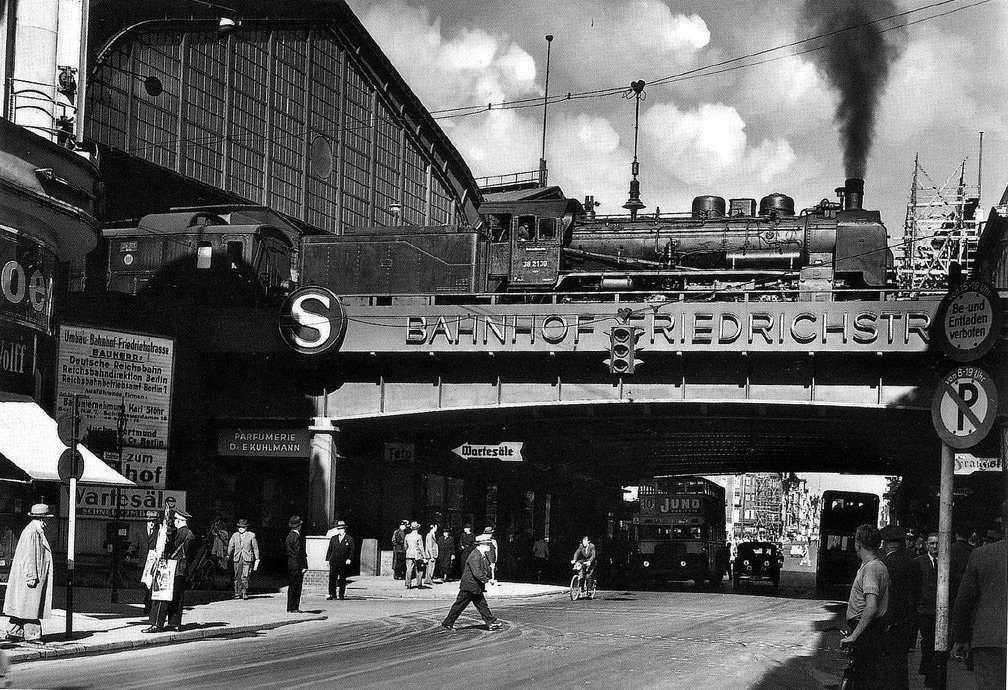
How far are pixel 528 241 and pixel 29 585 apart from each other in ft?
82.4

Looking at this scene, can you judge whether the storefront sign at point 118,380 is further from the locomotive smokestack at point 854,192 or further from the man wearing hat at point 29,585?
the locomotive smokestack at point 854,192

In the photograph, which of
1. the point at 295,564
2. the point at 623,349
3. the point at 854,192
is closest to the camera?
the point at 295,564

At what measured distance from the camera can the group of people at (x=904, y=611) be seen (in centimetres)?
862

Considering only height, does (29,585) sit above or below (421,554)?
above

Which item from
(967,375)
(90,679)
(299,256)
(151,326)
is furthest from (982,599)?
(299,256)

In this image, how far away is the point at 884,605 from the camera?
10.3m

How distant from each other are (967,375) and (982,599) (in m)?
3.30

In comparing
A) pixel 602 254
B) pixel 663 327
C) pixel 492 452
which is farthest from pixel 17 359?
pixel 602 254

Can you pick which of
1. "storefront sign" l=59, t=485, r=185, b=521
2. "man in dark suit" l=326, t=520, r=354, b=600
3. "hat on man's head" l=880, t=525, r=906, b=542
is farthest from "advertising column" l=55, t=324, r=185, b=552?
"hat on man's head" l=880, t=525, r=906, b=542

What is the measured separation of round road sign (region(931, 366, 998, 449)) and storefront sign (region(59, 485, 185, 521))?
58.8ft

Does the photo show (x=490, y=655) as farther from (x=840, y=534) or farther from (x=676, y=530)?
(x=840, y=534)

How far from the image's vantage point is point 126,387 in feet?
95.0

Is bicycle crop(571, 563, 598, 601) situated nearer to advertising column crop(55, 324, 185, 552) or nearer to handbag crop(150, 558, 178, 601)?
advertising column crop(55, 324, 185, 552)

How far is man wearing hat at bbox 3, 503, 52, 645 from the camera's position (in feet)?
51.0
